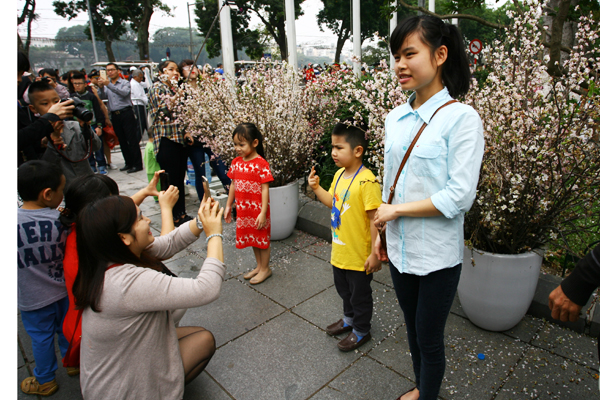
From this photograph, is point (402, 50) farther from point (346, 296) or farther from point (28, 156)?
point (28, 156)

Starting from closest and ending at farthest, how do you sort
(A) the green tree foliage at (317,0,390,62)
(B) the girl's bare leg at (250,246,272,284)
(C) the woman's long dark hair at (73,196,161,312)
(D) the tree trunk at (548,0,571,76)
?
(C) the woman's long dark hair at (73,196,161,312) < (D) the tree trunk at (548,0,571,76) < (B) the girl's bare leg at (250,246,272,284) < (A) the green tree foliage at (317,0,390,62)

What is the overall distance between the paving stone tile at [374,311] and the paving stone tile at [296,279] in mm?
105

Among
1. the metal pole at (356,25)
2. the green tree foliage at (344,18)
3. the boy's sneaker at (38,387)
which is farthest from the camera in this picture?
the green tree foliage at (344,18)

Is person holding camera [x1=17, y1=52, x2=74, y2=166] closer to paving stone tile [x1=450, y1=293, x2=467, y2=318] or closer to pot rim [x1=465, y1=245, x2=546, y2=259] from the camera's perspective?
pot rim [x1=465, y1=245, x2=546, y2=259]

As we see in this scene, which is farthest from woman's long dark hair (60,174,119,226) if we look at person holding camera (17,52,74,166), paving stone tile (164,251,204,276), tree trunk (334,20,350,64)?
tree trunk (334,20,350,64)

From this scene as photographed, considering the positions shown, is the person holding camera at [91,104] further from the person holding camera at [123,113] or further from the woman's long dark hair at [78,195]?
the woman's long dark hair at [78,195]

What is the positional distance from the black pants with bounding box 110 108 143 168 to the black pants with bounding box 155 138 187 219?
3.58m

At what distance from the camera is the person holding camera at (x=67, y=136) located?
10.2ft

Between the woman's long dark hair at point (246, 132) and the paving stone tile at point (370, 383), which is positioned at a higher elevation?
the woman's long dark hair at point (246, 132)

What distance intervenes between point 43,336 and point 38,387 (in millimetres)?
321

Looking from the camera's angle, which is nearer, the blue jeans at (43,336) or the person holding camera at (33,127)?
the blue jeans at (43,336)

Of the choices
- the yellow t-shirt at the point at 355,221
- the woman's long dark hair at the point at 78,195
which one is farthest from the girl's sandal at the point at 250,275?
the woman's long dark hair at the point at 78,195

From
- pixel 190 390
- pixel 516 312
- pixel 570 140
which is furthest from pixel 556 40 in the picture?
pixel 190 390

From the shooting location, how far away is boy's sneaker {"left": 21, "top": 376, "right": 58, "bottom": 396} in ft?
7.36
